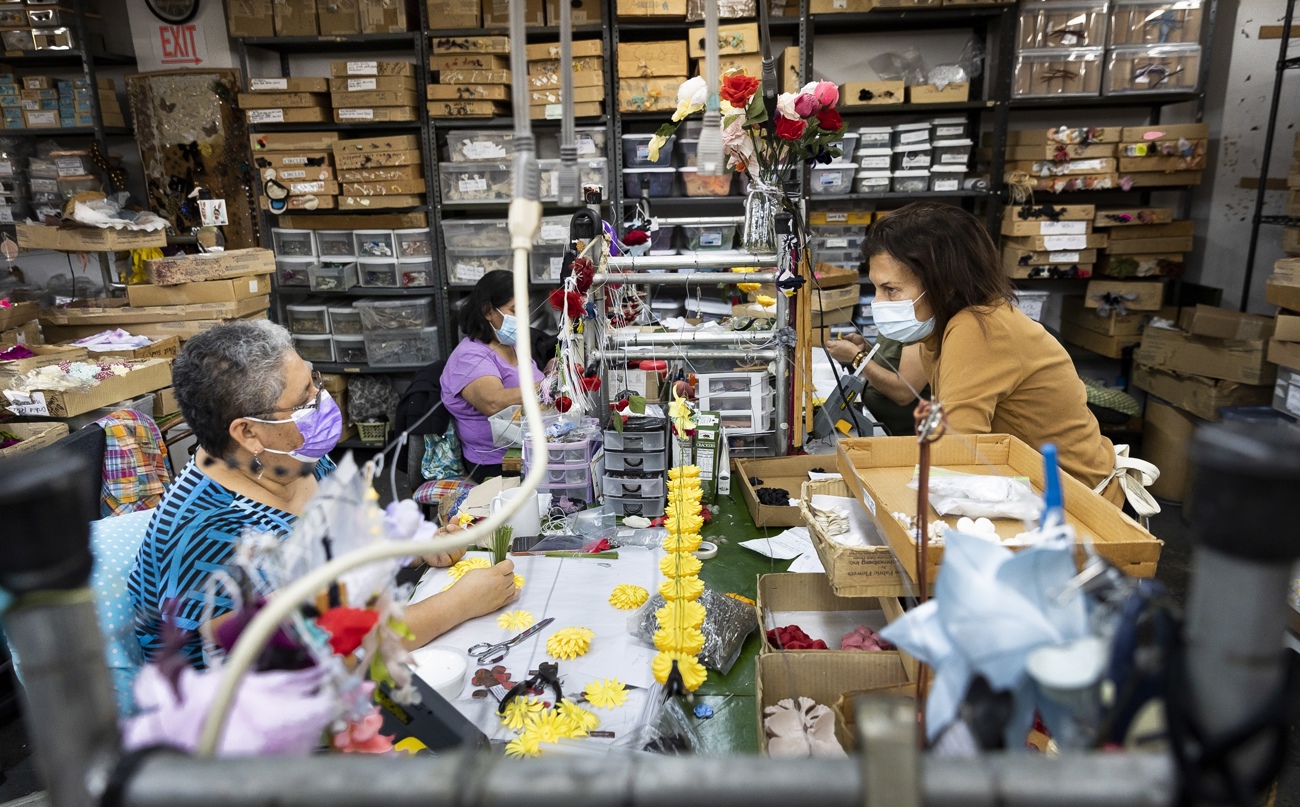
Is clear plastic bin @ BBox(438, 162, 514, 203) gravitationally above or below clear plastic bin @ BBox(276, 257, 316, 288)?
above

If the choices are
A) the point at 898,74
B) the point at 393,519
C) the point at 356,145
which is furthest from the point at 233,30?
the point at 393,519

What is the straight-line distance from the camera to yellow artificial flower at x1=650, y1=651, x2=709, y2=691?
116 centimetres

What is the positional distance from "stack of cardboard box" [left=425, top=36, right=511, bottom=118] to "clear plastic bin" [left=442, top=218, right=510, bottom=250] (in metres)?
0.56

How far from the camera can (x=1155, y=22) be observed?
12.5ft

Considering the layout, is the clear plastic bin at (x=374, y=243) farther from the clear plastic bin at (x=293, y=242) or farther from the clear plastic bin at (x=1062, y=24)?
the clear plastic bin at (x=1062, y=24)

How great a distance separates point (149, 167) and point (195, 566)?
407 centimetres

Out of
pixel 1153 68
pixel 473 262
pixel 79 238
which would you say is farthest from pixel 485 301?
pixel 1153 68

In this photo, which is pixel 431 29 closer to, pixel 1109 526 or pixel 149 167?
pixel 149 167

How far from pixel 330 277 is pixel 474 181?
3.26 feet

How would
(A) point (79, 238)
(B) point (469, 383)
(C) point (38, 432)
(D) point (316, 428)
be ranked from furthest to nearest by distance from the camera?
(A) point (79, 238) < (B) point (469, 383) < (C) point (38, 432) < (D) point (316, 428)

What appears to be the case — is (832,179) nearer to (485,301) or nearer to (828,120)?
(485,301)

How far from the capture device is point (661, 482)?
6.44 ft

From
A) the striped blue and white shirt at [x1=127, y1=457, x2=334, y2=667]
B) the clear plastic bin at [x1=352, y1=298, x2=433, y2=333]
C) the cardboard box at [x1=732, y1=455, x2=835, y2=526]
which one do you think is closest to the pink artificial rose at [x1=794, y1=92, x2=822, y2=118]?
the cardboard box at [x1=732, y1=455, x2=835, y2=526]

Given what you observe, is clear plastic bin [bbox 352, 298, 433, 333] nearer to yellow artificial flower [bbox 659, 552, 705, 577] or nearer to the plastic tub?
the plastic tub
